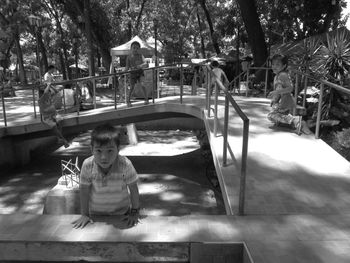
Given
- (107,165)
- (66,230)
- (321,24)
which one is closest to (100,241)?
(66,230)

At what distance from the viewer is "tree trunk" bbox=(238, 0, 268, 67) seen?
45.4 feet

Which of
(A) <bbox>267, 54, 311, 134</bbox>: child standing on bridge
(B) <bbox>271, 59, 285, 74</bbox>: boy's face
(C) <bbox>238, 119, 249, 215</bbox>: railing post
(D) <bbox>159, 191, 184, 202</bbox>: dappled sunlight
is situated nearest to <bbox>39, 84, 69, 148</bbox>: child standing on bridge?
(D) <bbox>159, 191, 184, 202</bbox>: dappled sunlight

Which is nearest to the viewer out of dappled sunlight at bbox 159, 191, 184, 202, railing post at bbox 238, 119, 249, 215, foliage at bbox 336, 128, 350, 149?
railing post at bbox 238, 119, 249, 215

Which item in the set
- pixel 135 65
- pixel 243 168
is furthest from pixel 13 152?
pixel 243 168

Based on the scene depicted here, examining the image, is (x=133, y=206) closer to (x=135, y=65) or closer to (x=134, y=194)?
(x=134, y=194)

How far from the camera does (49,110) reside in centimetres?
901

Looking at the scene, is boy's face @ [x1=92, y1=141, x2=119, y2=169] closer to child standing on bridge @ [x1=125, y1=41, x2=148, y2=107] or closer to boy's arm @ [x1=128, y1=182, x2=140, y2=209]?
boy's arm @ [x1=128, y1=182, x2=140, y2=209]

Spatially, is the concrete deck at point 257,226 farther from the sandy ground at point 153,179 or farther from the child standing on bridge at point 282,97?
the sandy ground at point 153,179

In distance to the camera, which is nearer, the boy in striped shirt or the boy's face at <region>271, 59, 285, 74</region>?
the boy in striped shirt

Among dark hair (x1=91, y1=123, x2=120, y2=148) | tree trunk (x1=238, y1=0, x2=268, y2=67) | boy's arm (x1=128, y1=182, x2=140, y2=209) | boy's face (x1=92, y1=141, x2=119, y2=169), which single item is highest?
tree trunk (x1=238, y1=0, x2=268, y2=67)

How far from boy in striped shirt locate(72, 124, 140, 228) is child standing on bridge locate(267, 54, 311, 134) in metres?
3.70

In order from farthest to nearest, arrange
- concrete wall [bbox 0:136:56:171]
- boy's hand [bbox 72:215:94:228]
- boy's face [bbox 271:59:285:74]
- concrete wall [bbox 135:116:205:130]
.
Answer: concrete wall [bbox 135:116:205:130] → concrete wall [bbox 0:136:56:171] → boy's face [bbox 271:59:285:74] → boy's hand [bbox 72:215:94:228]

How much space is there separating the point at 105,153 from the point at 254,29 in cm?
1257

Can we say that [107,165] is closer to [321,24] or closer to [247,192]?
[247,192]
